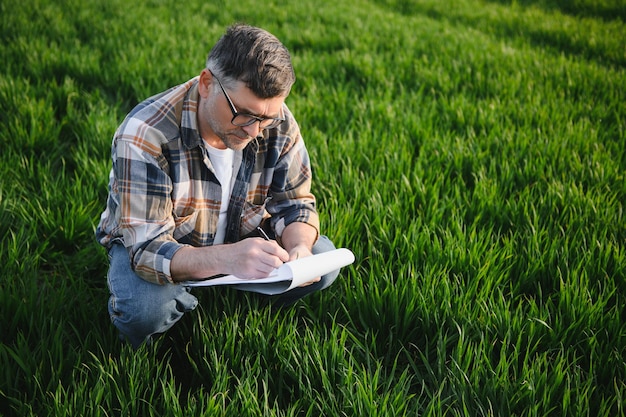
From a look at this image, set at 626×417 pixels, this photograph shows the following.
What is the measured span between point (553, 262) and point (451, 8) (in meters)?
6.46

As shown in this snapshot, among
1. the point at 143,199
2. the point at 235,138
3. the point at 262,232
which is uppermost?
the point at 235,138

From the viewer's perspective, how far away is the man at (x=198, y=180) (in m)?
1.49

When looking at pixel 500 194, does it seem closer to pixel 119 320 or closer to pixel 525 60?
pixel 119 320

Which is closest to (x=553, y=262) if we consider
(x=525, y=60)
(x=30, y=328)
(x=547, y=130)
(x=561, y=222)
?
(x=561, y=222)

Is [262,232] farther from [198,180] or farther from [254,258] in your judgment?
[254,258]

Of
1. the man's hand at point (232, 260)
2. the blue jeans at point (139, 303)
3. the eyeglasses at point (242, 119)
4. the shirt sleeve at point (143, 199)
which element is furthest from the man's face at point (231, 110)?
the blue jeans at point (139, 303)

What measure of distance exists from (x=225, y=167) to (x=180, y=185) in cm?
18

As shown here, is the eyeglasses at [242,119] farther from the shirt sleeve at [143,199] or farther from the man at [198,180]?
the shirt sleeve at [143,199]

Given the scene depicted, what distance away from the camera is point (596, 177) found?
2.81 metres

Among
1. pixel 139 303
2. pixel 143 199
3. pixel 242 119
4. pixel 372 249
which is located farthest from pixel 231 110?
pixel 372 249

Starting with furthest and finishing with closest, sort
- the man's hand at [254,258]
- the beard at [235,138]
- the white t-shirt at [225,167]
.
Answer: the white t-shirt at [225,167] < the beard at [235,138] < the man's hand at [254,258]

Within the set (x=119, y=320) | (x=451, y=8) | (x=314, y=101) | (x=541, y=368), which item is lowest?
(x=541, y=368)

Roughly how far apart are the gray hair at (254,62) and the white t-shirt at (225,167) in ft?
0.95

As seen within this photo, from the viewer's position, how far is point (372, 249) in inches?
85.7
